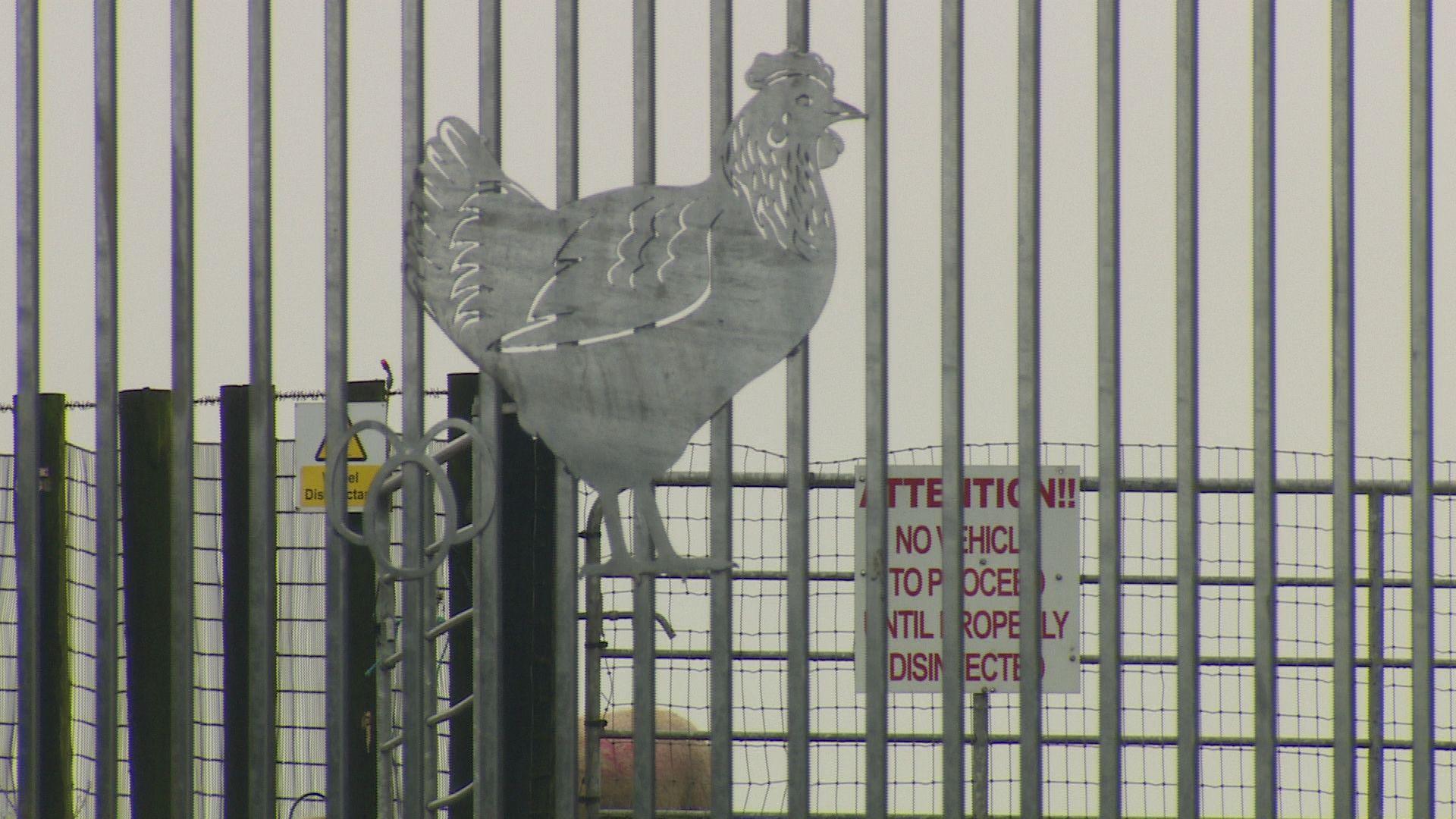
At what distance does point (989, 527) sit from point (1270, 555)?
192 centimetres

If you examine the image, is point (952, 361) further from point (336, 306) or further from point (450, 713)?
point (450, 713)

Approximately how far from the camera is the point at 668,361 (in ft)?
11.4

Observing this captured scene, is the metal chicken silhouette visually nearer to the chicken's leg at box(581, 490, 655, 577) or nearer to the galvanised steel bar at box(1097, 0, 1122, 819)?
the chicken's leg at box(581, 490, 655, 577)

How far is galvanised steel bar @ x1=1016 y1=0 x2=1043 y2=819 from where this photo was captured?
3.38 meters

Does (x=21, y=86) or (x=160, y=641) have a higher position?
(x=21, y=86)

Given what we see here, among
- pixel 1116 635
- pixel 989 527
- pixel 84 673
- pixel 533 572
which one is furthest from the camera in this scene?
pixel 84 673

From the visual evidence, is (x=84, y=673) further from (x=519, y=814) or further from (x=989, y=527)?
(x=989, y=527)

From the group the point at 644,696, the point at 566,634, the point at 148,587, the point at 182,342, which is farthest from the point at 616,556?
the point at 148,587

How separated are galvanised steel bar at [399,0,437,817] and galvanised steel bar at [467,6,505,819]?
0.12 meters

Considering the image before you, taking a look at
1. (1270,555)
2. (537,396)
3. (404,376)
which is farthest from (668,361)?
(1270,555)

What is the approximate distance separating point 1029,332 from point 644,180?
0.82m

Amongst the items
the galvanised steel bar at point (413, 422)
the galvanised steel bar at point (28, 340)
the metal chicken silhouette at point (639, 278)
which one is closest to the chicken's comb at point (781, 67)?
the metal chicken silhouette at point (639, 278)

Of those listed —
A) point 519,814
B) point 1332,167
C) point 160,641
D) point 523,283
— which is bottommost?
point 519,814

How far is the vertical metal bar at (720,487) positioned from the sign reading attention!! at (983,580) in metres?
1.74
